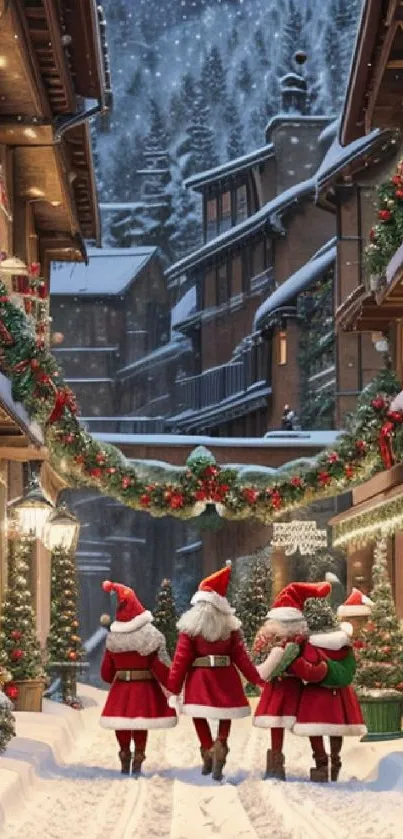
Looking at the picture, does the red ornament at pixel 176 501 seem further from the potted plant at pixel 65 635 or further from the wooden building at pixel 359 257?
the potted plant at pixel 65 635

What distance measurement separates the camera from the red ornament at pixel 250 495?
20.3 m

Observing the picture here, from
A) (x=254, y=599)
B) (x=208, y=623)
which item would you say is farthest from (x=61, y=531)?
(x=254, y=599)

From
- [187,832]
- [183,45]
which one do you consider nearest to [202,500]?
[187,832]

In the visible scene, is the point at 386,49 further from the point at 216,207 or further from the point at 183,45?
the point at 183,45

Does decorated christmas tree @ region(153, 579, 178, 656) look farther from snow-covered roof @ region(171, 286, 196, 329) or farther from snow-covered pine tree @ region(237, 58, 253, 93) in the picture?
snow-covered pine tree @ region(237, 58, 253, 93)

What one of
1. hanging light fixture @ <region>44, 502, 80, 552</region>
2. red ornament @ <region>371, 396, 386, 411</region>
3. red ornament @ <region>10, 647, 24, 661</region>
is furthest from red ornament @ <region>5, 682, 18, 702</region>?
red ornament @ <region>371, 396, 386, 411</region>

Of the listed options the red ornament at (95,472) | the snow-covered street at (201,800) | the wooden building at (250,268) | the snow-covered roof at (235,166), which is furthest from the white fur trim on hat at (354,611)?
the snow-covered roof at (235,166)

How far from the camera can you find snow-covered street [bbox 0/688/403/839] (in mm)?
11492

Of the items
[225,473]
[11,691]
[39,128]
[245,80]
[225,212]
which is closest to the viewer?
[11,691]

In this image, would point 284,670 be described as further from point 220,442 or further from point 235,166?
point 235,166

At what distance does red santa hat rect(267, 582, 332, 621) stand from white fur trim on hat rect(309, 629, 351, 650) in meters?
0.25

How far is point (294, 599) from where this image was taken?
15.5 m

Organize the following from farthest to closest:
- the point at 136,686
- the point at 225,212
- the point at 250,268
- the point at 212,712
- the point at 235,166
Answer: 1. the point at 225,212
2. the point at 235,166
3. the point at 250,268
4. the point at 136,686
5. the point at 212,712

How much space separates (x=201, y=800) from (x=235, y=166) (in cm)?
4634
